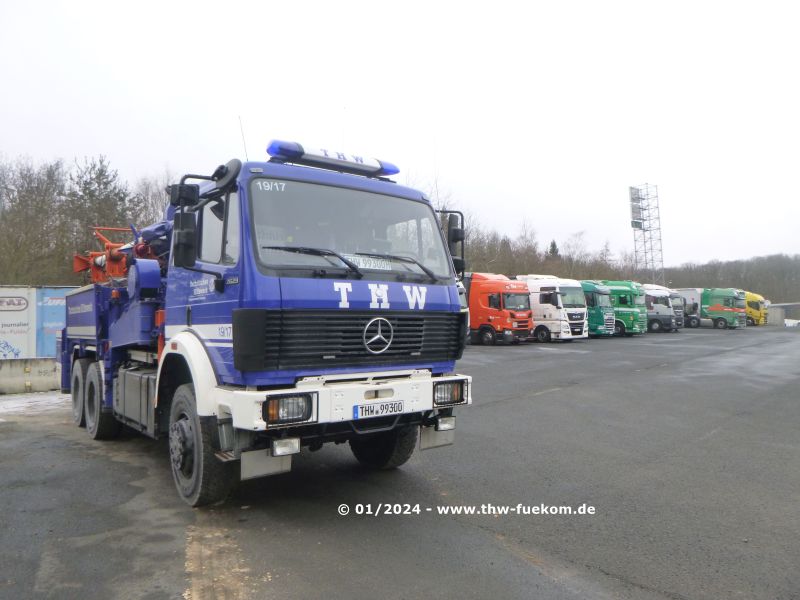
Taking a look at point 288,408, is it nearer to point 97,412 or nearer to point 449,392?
point 449,392

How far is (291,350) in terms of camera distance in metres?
4.49

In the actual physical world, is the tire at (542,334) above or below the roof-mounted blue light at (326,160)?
below

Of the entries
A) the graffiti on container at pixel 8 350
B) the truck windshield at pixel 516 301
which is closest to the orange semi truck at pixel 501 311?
the truck windshield at pixel 516 301

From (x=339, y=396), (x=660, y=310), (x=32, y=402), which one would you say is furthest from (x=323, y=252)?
(x=660, y=310)

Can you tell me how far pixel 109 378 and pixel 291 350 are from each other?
424 cm

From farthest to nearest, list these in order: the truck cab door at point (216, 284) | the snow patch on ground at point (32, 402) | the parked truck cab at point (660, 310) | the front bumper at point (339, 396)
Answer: the parked truck cab at point (660, 310) → the snow patch on ground at point (32, 402) → the truck cab door at point (216, 284) → the front bumper at point (339, 396)

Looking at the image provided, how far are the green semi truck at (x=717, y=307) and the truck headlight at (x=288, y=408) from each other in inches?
1756

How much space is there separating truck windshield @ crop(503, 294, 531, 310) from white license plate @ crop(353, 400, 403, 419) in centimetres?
2209

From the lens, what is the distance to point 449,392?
532 cm

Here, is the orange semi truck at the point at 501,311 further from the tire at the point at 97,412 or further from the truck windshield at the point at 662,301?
the tire at the point at 97,412

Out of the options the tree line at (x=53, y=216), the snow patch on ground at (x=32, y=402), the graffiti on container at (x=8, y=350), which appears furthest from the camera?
the tree line at (x=53, y=216)

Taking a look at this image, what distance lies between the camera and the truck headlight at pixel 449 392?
5207mm

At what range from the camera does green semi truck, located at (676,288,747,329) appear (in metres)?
43.8

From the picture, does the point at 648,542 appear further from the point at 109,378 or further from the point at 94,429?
the point at 94,429
